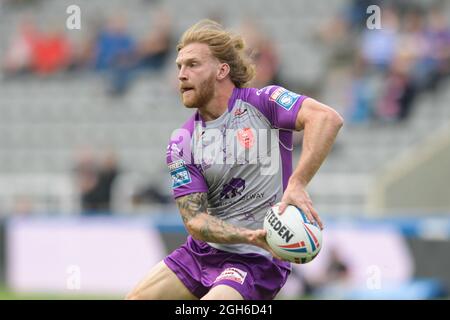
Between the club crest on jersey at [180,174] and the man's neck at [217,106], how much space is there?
0.35 metres

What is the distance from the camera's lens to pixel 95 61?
60.6ft

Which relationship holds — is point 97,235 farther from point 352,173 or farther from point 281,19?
point 281,19

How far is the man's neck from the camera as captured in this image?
684 cm

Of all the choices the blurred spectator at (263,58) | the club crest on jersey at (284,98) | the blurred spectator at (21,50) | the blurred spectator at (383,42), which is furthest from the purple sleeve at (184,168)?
the blurred spectator at (21,50)

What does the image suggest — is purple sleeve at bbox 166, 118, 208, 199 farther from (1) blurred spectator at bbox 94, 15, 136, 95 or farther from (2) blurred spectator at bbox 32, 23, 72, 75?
(2) blurred spectator at bbox 32, 23, 72, 75

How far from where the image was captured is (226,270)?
675 centimetres

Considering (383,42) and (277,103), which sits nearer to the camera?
(277,103)

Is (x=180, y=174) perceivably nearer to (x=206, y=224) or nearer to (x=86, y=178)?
(x=206, y=224)

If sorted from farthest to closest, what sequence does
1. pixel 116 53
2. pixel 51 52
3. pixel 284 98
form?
pixel 51 52
pixel 116 53
pixel 284 98

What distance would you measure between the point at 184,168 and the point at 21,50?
1332 centimetres

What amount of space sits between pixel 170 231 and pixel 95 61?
5.16 meters

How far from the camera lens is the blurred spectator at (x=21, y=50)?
1931 centimetres

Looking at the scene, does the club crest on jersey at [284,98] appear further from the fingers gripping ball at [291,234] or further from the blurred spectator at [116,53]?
the blurred spectator at [116,53]

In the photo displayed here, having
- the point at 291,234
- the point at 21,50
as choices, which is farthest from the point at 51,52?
the point at 291,234
